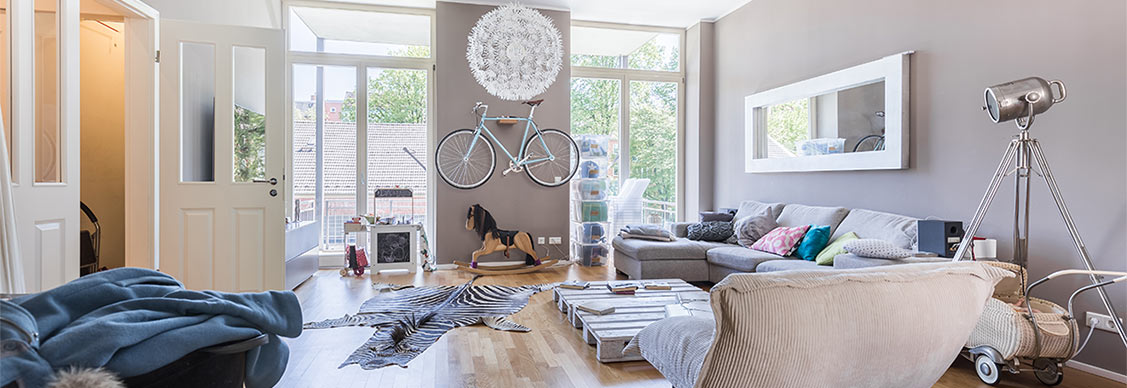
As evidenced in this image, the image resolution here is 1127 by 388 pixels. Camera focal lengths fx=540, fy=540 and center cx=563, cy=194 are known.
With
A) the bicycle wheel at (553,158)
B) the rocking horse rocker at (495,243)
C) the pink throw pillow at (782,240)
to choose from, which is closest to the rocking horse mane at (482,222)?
the rocking horse rocker at (495,243)

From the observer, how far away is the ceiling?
5.62 meters

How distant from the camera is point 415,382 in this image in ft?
8.00

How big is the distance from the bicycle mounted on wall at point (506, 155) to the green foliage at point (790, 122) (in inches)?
79.0

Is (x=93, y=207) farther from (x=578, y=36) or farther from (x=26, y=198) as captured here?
(x=578, y=36)

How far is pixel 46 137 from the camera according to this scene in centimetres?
250

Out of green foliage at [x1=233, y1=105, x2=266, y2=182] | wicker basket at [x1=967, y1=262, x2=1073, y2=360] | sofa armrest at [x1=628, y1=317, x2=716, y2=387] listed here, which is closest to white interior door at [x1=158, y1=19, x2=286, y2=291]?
green foliage at [x1=233, y1=105, x2=266, y2=182]

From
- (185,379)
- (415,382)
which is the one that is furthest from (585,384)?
(185,379)

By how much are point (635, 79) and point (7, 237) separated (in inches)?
216

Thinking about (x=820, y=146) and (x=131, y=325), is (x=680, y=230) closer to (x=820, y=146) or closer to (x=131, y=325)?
(x=820, y=146)

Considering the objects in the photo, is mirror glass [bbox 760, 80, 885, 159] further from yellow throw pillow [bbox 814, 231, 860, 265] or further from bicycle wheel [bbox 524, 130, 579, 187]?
bicycle wheel [bbox 524, 130, 579, 187]

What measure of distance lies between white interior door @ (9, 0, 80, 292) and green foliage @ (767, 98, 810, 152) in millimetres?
4960

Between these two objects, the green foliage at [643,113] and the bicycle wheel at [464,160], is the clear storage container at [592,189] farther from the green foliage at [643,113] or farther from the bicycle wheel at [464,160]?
the bicycle wheel at [464,160]

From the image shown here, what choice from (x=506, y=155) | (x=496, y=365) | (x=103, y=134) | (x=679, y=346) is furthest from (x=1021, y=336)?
(x=103, y=134)

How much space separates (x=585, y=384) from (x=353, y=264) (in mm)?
3454
